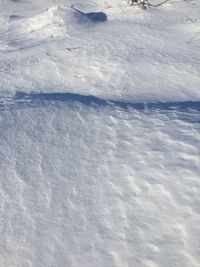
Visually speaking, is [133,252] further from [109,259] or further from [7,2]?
[7,2]

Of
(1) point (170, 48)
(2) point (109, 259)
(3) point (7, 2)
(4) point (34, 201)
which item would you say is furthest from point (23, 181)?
(3) point (7, 2)

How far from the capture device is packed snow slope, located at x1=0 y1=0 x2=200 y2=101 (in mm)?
2828

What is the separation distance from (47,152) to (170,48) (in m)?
1.50

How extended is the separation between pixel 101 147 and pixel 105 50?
1.24 meters

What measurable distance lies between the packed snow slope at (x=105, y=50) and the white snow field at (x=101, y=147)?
12 mm

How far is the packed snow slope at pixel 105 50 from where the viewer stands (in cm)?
283

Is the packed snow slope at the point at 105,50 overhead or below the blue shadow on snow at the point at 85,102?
overhead

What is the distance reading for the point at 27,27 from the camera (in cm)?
390

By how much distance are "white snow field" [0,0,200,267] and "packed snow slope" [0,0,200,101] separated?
1cm

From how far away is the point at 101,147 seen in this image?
2.28 m

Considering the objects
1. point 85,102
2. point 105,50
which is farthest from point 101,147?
point 105,50

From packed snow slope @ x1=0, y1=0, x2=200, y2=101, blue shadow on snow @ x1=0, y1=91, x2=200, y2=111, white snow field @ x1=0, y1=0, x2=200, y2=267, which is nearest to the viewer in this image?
white snow field @ x1=0, y1=0, x2=200, y2=267

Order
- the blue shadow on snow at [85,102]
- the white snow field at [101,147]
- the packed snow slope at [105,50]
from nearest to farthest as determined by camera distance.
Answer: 1. the white snow field at [101,147]
2. the blue shadow on snow at [85,102]
3. the packed snow slope at [105,50]

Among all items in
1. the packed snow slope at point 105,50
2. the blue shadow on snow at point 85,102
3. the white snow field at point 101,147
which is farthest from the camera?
the packed snow slope at point 105,50
